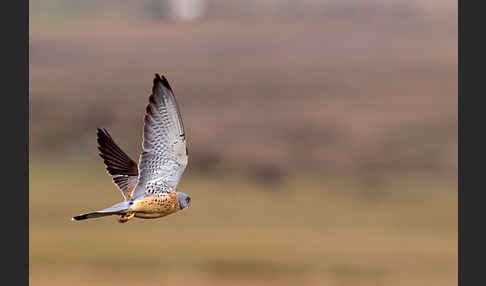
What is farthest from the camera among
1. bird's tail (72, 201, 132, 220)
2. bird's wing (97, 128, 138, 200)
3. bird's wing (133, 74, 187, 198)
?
bird's wing (97, 128, 138, 200)

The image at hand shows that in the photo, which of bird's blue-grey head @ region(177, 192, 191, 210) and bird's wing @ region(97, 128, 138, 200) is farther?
bird's wing @ region(97, 128, 138, 200)

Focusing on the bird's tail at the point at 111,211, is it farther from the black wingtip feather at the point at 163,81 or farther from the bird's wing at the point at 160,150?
the black wingtip feather at the point at 163,81

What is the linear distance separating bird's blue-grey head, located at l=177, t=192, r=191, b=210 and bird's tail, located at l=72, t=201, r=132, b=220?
0.63m

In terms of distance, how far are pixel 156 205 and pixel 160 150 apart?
68 cm

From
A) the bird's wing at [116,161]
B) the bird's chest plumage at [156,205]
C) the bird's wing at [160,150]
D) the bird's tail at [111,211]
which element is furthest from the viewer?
the bird's wing at [116,161]

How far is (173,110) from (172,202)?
1109 millimetres

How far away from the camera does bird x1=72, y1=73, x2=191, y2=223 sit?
1194 centimetres

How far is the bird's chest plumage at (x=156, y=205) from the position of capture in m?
11.9

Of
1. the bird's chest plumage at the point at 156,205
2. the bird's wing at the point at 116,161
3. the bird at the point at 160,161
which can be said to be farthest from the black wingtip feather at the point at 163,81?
the bird's wing at the point at 116,161

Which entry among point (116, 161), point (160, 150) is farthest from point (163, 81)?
point (116, 161)

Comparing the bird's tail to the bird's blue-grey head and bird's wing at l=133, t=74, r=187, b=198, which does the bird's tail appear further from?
the bird's blue-grey head

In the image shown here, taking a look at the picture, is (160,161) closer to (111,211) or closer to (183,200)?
(183,200)

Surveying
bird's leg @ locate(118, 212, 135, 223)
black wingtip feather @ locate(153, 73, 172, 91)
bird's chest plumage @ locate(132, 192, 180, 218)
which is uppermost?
black wingtip feather @ locate(153, 73, 172, 91)

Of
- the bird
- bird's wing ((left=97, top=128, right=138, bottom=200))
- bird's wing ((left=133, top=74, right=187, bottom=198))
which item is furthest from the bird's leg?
bird's wing ((left=97, top=128, right=138, bottom=200))
